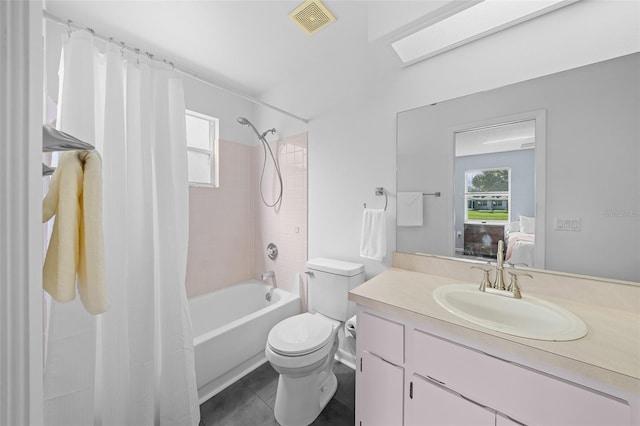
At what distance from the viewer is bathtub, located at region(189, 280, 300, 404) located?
1.58m

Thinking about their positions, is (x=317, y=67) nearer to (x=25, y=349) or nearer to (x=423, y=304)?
(x=423, y=304)

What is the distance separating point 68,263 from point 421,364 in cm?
122

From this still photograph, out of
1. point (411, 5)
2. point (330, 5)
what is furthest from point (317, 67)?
point (411, 5)

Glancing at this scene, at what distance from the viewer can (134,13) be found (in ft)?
4.93

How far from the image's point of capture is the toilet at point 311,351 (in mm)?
1352

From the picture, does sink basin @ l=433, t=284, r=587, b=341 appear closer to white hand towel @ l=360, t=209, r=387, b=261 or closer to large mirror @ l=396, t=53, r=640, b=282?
large mirror @ l=396, t=53, r=640, b=282

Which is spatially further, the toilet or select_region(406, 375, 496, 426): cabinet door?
the toilet

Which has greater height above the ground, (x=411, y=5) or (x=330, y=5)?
(x=330, y=5)

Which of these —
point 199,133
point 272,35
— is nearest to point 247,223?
point 199,133

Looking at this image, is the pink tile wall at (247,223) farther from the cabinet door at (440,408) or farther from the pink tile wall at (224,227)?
the cabinet door at (440,408)

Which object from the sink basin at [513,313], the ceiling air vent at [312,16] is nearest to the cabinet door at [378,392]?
the sink basin at [513,313]

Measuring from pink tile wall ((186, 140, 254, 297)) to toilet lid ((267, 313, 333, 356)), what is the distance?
1.15 m

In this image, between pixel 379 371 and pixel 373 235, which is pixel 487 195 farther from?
pixel 379 371

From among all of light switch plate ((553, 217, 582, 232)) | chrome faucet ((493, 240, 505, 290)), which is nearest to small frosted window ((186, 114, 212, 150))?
chrome faucet ((493, 240, 505, 290))
